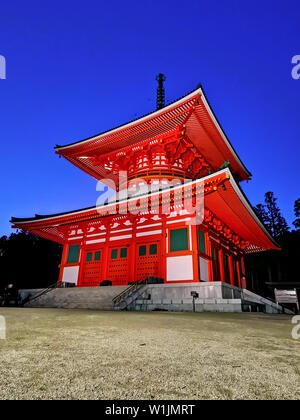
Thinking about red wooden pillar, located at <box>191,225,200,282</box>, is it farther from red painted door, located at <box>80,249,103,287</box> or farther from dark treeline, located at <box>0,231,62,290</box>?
dark treeline, located at <box>0,231,62,290</box>

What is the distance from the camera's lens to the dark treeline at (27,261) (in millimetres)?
25875

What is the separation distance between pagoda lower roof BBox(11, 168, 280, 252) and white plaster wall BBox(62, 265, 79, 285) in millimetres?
2327

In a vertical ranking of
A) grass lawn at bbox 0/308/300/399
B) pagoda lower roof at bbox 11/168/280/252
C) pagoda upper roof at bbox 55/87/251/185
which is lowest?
grass lawn at bbox 0/308/300/399

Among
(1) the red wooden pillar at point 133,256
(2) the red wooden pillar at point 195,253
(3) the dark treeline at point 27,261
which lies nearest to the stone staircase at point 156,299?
(2) the red wooden pillar at point 195,253

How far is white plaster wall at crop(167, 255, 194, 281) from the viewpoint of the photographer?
10555 millimetres

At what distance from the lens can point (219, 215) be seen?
1231 cm

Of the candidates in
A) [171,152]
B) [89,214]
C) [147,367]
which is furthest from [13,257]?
[147,367]

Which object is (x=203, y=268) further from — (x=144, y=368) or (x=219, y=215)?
(x=144, y=368)

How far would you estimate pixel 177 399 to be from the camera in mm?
1215

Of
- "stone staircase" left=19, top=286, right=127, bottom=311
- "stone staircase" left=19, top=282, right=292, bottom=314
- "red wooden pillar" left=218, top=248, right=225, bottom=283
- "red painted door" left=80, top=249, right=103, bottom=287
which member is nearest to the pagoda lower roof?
"red wooden pillar" left=218, top=248, right=225, bottom=283

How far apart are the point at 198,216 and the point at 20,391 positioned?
10341 millimetres

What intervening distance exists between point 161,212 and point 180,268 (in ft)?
9.70
